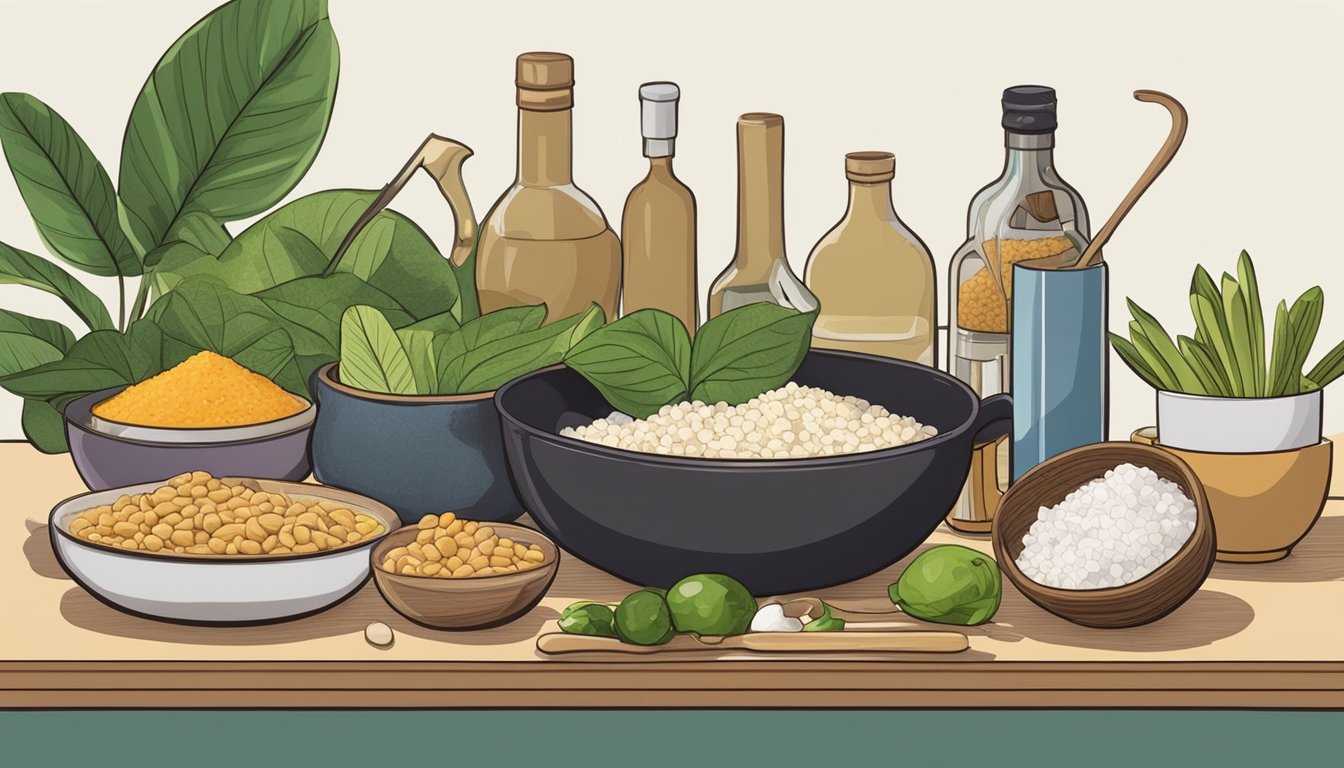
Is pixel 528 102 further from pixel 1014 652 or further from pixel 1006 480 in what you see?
pixel 1014 652

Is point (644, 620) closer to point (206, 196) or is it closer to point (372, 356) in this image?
point (372, 356)

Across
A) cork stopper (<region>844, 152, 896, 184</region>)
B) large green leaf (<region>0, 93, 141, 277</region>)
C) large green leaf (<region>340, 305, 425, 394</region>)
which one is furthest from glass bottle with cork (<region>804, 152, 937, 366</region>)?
large green leaf (<region>0, 93, 141, 277</region>)

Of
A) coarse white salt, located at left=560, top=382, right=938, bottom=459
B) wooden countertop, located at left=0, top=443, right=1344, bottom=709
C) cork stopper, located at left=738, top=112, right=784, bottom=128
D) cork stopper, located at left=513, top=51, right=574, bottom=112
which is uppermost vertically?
cork stopper, located at left=513, top=51, right=574, bottom=112

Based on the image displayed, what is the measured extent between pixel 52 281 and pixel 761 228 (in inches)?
31.9

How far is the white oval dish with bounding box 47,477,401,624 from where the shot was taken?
1966 mm

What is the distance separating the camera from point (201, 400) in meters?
2.27

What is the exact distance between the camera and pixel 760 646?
75.9 inches

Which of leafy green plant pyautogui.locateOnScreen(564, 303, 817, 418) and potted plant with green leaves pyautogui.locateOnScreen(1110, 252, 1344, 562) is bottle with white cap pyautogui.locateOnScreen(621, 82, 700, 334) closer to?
leafy green plant pyautogui.locateOnScreen(564, 303, 817, 418)

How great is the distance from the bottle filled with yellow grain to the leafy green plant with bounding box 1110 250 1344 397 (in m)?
0.14

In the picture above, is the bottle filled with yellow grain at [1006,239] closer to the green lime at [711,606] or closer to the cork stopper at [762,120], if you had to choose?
the cork stopper at [762,120]

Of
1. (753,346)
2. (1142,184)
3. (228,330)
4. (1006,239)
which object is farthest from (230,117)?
(1142,184)

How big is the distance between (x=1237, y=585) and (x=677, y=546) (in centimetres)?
53

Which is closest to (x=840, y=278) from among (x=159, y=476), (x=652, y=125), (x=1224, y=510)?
(x=652, y=125)

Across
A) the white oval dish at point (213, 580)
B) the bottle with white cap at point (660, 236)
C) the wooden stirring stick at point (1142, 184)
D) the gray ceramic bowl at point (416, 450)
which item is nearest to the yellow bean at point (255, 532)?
the white oval dish at point (213, 580)
